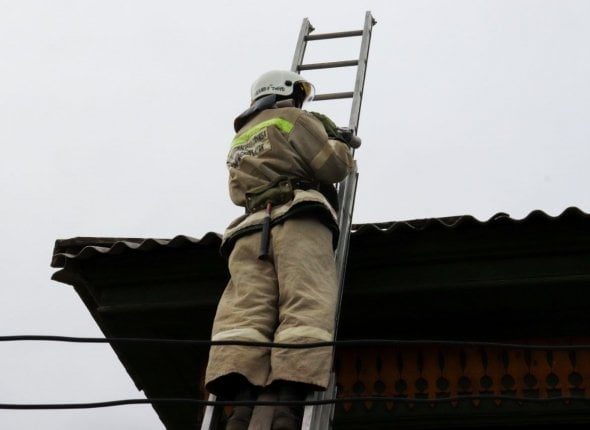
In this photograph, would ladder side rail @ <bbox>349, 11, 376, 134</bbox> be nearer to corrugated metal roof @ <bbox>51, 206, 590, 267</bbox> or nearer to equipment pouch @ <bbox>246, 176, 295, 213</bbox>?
corrugated metal roof @ <bbox>51, 206, 590, 267</bbox>

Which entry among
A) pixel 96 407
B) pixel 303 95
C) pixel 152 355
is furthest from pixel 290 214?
pixel 152 355

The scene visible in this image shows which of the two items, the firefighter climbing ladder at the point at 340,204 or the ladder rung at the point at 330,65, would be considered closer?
the firefighter climbing ladder at the point at 340,204

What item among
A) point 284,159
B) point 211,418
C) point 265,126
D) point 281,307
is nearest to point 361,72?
point 265,126

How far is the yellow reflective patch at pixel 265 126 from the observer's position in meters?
4.34

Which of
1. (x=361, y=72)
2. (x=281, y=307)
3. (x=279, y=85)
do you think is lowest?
(x=281, y=307)

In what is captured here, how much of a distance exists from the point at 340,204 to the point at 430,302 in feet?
2.37

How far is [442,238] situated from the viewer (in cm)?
447

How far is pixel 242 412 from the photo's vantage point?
3.46 meters

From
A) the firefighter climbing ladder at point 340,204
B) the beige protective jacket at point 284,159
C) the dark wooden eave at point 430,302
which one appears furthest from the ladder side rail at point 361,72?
the dark wooden eave at point 430,302

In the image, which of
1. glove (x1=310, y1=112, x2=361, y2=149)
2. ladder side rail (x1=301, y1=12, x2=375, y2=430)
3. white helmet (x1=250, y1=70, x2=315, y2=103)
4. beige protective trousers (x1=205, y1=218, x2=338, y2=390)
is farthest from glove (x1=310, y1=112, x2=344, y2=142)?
beige protective trousers (x1=205, y1=218, x2=338, y2=390)

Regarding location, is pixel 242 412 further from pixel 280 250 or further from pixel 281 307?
pixel 280 250

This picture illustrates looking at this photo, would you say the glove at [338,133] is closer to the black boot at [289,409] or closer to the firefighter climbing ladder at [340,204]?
the firefighter climbing ladder at [340,204]

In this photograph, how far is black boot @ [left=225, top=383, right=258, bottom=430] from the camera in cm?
342

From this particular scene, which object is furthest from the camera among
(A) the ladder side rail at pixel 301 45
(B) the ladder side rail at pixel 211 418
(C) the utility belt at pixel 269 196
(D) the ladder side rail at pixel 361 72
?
(A) the ladder side rail at pixel 301 45
